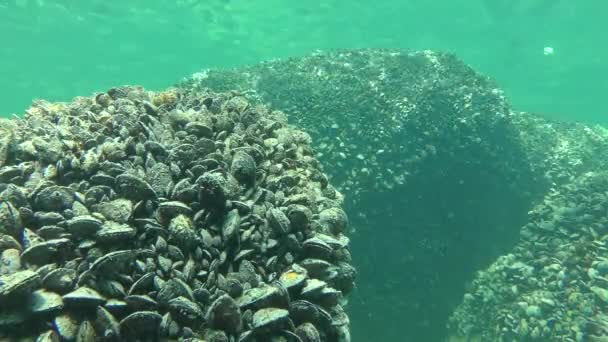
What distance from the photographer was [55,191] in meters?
3.10

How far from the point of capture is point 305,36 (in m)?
48.8

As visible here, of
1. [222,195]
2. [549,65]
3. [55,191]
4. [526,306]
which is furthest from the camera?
[549,65]

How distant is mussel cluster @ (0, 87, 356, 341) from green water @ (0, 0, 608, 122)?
38561mm

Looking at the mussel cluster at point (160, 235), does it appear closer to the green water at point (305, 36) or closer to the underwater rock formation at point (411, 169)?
the underwater rock formation at point (411, 169)

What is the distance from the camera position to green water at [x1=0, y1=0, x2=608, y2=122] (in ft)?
130

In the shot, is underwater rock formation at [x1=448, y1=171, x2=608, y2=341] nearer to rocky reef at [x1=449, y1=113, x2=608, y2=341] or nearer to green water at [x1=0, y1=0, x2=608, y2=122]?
rocky reef at [x1=449, y1=113, x2=608, y2=341]

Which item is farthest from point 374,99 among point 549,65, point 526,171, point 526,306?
point 549,65

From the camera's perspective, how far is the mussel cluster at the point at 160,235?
250 centimetres

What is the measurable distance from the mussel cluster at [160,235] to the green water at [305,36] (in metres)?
38.6

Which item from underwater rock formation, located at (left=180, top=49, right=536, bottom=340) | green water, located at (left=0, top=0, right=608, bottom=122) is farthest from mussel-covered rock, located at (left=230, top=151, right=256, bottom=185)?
green water, located at (left=0, top=0, right=608, bottom=122)

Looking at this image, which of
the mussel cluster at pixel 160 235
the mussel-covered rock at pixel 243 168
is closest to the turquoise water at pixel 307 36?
the mussel cluster at pixel 160 235

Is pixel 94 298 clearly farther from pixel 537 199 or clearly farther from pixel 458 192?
pixel 537 199

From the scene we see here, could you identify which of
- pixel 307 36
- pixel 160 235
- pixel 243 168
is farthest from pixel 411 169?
pixel 307 36

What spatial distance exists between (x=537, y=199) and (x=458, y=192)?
7.47 ft
